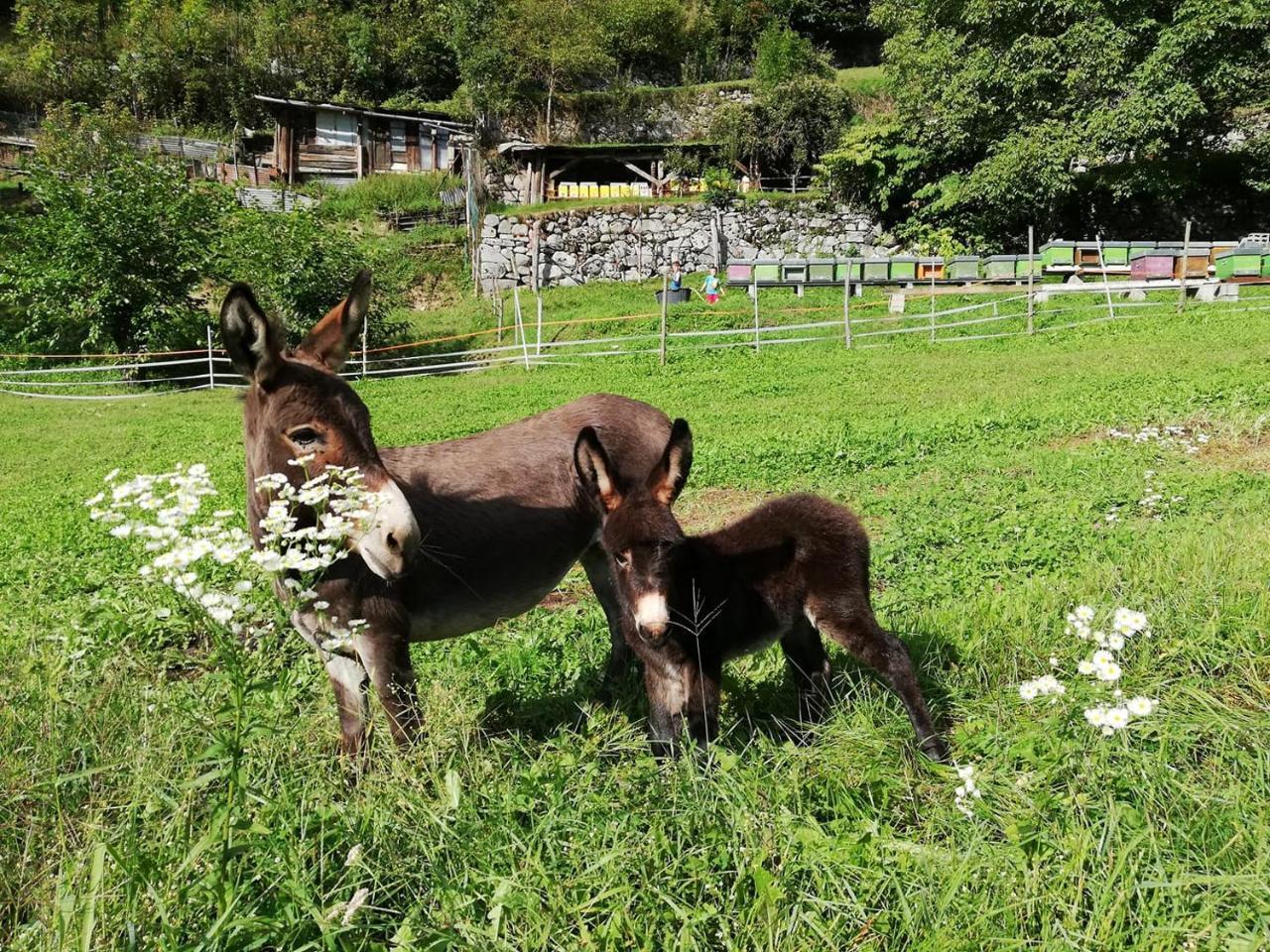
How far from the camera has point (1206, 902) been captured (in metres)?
2.11

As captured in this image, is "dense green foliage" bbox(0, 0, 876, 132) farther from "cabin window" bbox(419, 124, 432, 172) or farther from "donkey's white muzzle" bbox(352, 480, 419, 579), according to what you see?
"donkey's white muzzle" bbox(352, 480, 419, 579)

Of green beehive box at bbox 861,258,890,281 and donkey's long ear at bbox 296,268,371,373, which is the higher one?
green beehive box at bbox 861,258,890,281

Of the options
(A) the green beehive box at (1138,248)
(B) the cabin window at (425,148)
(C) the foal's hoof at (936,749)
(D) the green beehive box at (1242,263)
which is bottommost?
(C) the foal's hoof at (936,749)

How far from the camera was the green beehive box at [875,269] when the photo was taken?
26938mm

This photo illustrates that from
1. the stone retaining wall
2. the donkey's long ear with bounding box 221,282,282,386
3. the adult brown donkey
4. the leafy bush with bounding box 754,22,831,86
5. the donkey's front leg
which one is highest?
the leafy bush with bounding box 754,22,831,86

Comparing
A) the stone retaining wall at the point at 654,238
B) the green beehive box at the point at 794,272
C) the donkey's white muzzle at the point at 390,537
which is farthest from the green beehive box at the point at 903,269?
the donkey's white muzzle at the point at 390,537

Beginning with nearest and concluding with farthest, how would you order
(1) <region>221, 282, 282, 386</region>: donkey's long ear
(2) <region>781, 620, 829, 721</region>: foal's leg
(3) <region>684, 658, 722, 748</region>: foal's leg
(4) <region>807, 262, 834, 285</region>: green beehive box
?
1. (1) <region>221, 282, 282, 386</region>: donkey's long ear
2. (3) <region>684, 658, 722, 748</region>: foal's leg
3. (2) <region>781, 620, 829, 721</region>: foal's leg
4. (4) <region>807, 262, 834, 285</region>: green beehive box

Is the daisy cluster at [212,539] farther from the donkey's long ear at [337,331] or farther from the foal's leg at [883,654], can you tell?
the foal's leg at [883,654]

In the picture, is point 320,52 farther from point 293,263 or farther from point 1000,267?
point 1000,267

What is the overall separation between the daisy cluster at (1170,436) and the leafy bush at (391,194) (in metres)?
33.5

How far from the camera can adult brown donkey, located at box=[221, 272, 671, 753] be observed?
2.92m

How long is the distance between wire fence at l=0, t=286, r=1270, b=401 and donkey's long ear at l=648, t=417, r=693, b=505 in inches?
601

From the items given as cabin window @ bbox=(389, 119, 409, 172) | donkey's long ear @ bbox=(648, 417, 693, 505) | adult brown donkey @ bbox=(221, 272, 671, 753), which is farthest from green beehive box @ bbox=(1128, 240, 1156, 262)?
cabin window @ bbox=(389, 119, 409, 172)

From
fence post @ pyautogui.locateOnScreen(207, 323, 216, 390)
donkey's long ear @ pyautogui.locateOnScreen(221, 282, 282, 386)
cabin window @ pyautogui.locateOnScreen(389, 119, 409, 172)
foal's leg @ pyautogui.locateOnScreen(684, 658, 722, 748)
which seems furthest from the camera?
cabin window @ pyautogui.locateOnScreen(389, 119, 409, 172)
